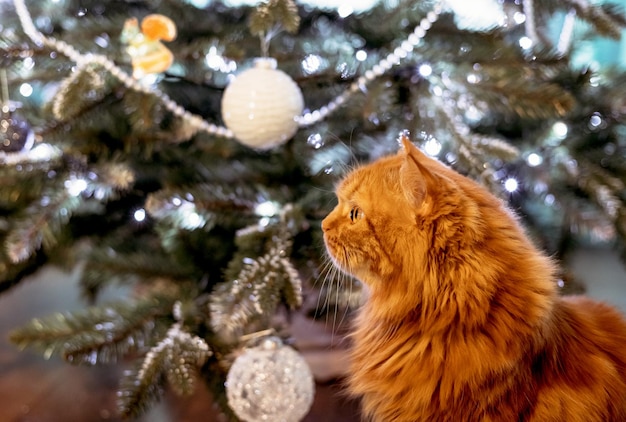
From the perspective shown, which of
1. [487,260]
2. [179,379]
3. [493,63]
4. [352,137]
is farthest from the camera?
[352,137]

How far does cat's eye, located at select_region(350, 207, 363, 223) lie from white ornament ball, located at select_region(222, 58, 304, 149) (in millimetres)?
268

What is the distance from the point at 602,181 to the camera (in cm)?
101

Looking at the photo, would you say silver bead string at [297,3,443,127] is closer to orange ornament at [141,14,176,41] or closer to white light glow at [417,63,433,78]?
white light glow at [417,63,433,78]

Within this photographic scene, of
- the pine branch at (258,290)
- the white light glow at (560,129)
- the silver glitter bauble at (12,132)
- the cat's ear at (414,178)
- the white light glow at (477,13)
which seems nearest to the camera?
the cat's ear at (414,178)

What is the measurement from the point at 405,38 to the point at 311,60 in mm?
173

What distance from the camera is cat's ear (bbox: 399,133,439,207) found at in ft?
1.80

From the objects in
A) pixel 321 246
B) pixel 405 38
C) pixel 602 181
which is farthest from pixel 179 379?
pixel 602 181

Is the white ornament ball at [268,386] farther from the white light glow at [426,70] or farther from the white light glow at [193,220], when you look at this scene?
the white light glow at [426,70]

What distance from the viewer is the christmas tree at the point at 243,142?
2.80ft

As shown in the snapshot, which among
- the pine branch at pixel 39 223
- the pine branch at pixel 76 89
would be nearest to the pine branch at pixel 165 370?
the pine branch at pixel 39 223

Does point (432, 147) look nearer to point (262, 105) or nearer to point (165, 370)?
point (262, 105)

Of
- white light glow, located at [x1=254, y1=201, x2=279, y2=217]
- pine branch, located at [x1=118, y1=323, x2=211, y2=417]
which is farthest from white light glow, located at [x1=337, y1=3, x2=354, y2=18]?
pine branch, located at [x1=118, y1=323, x2=211, y2=417]

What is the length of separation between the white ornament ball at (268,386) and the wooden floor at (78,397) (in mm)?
244

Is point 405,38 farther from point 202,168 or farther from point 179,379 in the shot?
point 179,379
